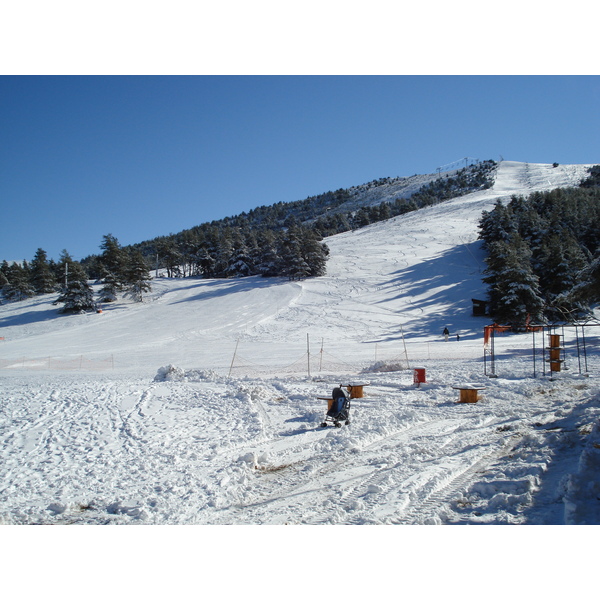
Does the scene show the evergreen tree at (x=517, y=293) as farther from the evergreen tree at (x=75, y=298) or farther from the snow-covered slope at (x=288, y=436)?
the evergreen tree at (x=75, y=298)

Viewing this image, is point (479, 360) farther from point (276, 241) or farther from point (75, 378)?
point (276, 241)

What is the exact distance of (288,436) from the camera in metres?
10.1

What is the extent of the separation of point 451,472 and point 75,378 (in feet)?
57.2

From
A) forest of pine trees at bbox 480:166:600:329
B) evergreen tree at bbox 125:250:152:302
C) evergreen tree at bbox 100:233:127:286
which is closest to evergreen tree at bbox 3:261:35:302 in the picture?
evergreen tree at bbox 100:233:127:286

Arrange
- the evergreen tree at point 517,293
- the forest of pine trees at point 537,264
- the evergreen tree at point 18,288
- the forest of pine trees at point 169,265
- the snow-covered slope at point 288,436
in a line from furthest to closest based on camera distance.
Answer: 1. the evergreen tree at point 18,288
2. the forest of pine trees at point 169,265
3. the forest of pine trees at point 537,264
4. the evergreen tree at point 517,293
5. the snow-covered slope at point 288,436

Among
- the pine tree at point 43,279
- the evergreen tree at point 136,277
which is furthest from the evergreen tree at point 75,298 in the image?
the pine tree at point 43,279

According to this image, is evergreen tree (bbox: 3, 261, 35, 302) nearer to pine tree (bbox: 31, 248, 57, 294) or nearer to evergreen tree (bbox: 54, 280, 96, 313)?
pine tree (bbox: 31, 248, 57, 294)

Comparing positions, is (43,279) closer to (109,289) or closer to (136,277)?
(109,289)

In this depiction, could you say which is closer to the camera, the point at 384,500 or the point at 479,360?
the point at 384,500

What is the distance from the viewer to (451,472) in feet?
23.1

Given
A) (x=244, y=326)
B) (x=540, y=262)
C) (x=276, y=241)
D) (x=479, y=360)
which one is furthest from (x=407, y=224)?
(x=479, y=360)

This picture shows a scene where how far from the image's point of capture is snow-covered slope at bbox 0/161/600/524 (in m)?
6.22

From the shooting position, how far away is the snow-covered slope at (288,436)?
6.22 metres

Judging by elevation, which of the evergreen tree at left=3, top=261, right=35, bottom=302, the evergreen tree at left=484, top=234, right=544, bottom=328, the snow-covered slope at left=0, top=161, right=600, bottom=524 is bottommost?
the snow-covered slope at left=0, top=161, right=600, bottom=524
